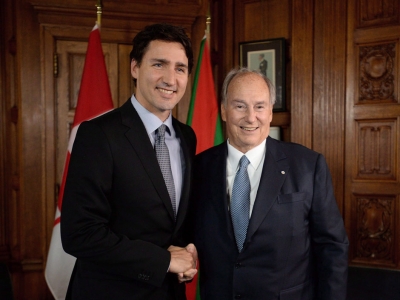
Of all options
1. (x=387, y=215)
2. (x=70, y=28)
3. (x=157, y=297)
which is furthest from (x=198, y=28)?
(x=157, y=297)

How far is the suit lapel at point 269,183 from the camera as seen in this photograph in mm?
1339

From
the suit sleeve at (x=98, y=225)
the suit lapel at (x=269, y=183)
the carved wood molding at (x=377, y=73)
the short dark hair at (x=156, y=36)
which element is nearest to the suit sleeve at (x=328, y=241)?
the suit lapel at (x=269, y=183)

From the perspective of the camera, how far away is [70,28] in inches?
109

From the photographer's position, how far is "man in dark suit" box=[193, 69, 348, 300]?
1.35m

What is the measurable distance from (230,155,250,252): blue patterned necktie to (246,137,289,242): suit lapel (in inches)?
1.7

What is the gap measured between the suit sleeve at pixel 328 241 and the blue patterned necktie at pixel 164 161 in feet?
1.67

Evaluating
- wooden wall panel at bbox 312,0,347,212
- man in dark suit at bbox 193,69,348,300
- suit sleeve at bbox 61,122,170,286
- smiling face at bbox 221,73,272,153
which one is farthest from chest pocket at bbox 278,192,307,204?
wooden wall panel at bbox 312,0,347,212

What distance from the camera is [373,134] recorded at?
111 inches

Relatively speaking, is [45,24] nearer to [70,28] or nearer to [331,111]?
[70,28]

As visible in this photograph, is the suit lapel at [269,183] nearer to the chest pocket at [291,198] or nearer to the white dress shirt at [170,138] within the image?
the chest pocket at [291,198]

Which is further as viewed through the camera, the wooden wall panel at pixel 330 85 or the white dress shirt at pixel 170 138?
the wooden wall panel at pixel 330 85

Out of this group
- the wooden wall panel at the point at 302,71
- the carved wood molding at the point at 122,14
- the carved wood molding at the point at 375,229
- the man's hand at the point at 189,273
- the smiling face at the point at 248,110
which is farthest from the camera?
Result: the wooden wall panel at the point at 302,71

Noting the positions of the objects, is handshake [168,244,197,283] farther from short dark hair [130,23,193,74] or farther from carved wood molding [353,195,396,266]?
carved wood molding [353,195,396,266]

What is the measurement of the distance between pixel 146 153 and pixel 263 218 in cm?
46
